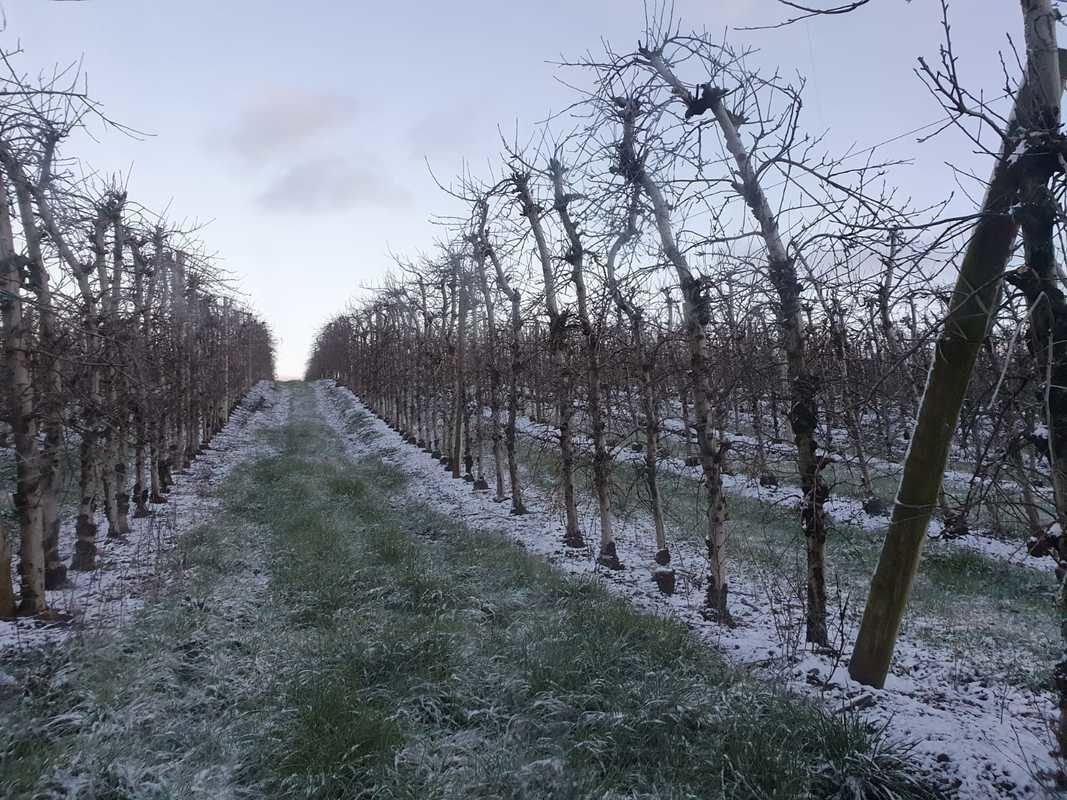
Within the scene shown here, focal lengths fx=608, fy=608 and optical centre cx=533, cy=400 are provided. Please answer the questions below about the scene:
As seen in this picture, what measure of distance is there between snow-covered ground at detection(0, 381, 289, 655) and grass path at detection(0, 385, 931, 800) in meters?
0.54

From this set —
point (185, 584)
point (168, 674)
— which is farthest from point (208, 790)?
point (185, 584)

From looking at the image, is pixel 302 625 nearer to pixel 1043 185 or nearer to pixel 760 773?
pixel 760 773

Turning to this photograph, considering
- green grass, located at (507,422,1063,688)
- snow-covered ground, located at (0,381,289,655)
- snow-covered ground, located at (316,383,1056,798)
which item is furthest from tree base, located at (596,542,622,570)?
snow-covered ground, located at (0,381,289,655)

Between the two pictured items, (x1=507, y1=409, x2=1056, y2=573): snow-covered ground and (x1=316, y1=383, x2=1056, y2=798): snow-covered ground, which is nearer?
(x1=316, y1=383, x2=1056, y2=798): snow-covered ground

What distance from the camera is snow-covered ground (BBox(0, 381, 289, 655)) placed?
21.7ft

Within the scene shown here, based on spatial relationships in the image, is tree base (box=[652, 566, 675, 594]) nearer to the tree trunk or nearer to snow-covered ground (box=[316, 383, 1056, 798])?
snow-covered ground (box=[316, 383, 1056, 798])

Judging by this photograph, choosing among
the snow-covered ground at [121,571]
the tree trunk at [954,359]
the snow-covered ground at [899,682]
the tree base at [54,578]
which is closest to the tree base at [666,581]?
the snow-covered ground at [899,682]

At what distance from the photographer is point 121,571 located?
9.59 m

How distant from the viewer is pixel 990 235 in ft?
13.4

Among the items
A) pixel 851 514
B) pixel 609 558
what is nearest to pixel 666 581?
pixel 609 558

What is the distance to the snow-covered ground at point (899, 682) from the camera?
3906 millimetres

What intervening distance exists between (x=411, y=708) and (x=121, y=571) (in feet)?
23.4

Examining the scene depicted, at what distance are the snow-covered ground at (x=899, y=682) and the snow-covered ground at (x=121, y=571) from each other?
583cm

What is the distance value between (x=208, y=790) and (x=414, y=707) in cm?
156
